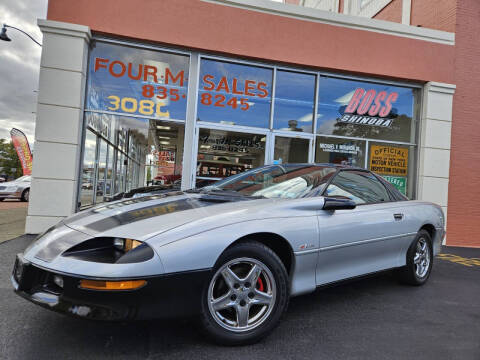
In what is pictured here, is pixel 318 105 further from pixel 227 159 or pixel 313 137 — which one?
pixel 227 159

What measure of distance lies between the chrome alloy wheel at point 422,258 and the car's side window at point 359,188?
0.74m

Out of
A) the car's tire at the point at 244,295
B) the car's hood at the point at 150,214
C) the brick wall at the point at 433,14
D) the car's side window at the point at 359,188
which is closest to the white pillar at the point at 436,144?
the brick wall at the point at 433,14

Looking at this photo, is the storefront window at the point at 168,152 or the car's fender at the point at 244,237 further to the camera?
the storefront window at the point at 168,152

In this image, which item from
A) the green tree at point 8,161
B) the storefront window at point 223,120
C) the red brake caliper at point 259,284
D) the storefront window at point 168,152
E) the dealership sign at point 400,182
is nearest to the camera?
the red brake caliper at point 259,284

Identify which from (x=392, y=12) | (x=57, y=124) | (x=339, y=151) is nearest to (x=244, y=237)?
(x=57, y=124)

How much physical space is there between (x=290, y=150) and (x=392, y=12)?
6.10 m

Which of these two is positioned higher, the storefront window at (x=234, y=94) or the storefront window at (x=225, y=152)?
the storefront window at (x=234, y=94)

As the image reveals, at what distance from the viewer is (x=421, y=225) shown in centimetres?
382

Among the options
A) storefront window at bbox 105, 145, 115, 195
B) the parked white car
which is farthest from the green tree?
storefront window at bbox 105, 145, 115, 195

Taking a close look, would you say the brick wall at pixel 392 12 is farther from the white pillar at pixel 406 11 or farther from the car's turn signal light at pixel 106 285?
the car's turn signal light at pixel 106 285

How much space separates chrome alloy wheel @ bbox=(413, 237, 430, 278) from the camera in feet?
12.6

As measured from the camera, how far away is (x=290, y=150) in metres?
7.68

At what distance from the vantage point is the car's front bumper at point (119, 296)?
6.16 feet

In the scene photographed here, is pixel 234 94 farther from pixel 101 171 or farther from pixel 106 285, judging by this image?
pixel 106 285
